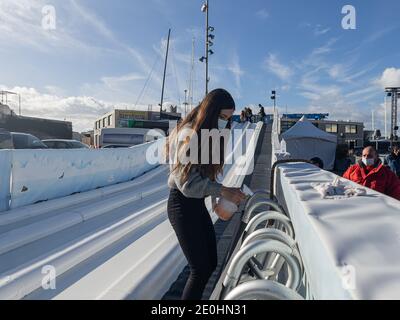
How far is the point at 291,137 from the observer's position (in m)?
22.9

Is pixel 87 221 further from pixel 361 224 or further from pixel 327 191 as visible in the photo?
pixel 361 224

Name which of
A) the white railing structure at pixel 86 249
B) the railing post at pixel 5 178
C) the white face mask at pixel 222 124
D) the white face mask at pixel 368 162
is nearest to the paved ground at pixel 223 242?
the white railing structure at pixel 86 249

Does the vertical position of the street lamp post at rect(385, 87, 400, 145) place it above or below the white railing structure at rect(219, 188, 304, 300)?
above

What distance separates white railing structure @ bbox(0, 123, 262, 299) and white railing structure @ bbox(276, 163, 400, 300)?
1.96m

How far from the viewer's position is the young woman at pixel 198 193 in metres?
2.26

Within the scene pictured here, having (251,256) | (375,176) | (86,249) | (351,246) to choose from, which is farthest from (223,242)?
(351,246)

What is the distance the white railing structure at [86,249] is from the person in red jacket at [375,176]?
2.80m

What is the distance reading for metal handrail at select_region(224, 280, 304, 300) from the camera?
4.85 feet

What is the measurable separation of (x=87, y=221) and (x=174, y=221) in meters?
4.11

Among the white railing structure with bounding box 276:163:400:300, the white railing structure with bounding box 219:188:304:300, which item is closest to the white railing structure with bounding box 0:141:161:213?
the white railing structure with bounding box 219:188:304:300

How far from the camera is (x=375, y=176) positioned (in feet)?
17.0

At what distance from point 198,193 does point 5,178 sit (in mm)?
4924

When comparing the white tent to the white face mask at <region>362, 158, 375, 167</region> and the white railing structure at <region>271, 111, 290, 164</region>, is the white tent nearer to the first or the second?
the white railing structure at <region>271, 111, 290, 164</region>
